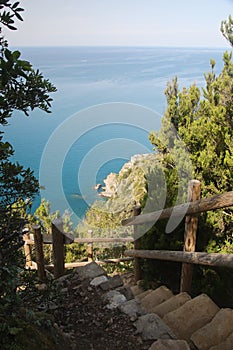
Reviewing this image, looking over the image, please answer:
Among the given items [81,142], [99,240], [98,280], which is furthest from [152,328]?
[81,142]

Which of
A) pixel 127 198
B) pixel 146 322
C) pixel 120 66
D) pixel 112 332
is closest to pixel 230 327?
pixel 146 322

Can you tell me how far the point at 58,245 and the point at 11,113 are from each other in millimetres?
2361

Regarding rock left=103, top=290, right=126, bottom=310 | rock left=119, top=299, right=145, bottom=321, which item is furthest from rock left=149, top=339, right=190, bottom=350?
rock left=103, top=290, right=126, bottom=310

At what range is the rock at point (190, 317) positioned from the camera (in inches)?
89.0

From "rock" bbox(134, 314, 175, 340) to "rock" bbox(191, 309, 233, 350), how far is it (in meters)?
0.20

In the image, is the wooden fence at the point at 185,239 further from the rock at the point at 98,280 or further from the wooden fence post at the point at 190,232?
the rock at the point at 98,280

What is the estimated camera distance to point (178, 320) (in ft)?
7.63

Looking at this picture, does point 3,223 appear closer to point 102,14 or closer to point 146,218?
point 146,218

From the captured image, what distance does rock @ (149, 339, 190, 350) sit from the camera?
74.0 inches

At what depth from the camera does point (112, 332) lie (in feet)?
7.59

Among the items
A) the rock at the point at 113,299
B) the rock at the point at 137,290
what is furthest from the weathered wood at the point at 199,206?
the rock at the point at 137,290

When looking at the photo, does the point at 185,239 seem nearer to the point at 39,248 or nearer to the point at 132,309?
the point at 132,309

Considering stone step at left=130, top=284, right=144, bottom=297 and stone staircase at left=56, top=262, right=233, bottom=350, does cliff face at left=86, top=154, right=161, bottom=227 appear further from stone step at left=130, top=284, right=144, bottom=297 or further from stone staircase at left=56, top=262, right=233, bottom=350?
stone staircase at left=56, top=262, right=233, bottom=350

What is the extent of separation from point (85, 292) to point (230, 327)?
4.62 feet
